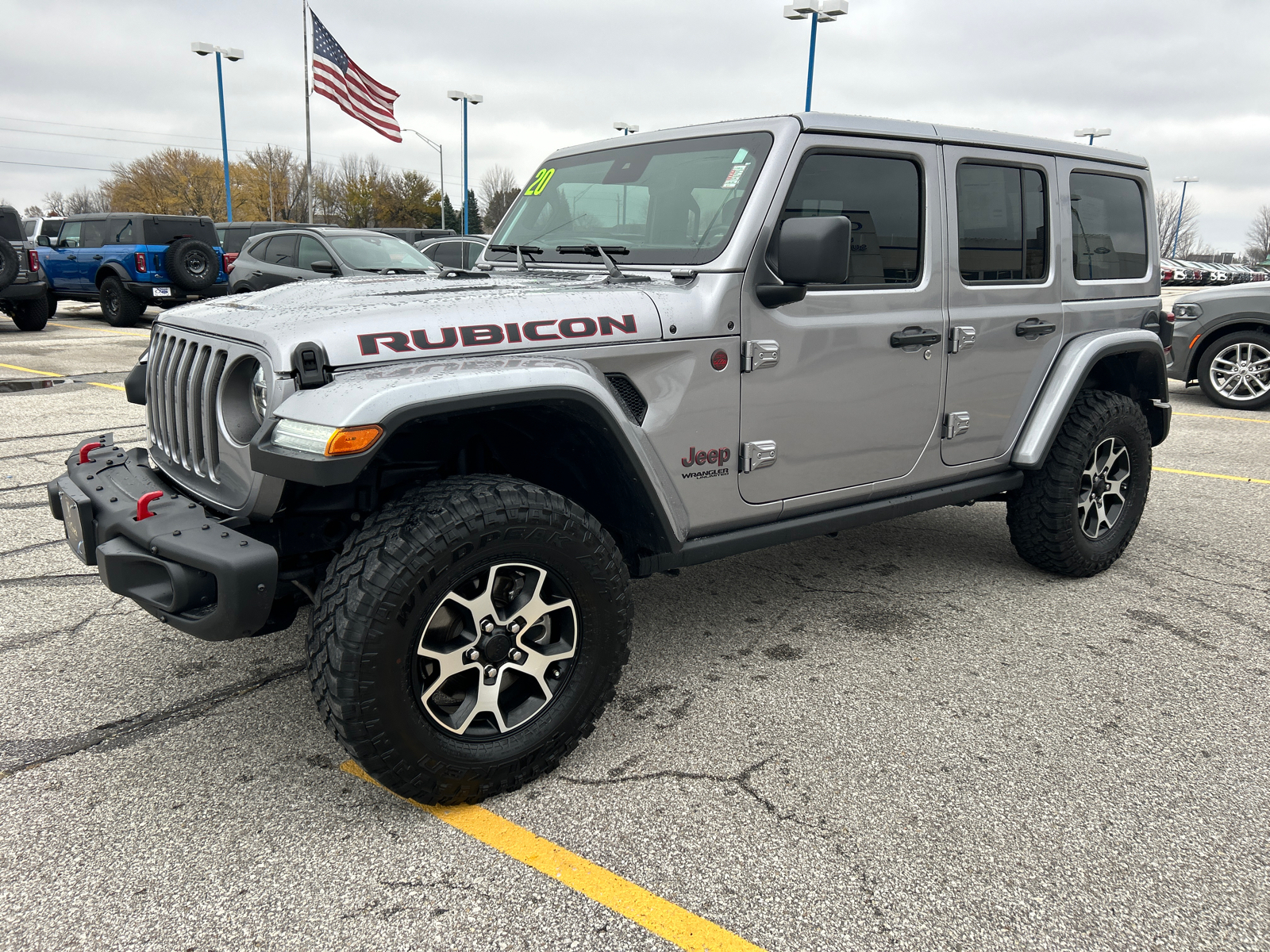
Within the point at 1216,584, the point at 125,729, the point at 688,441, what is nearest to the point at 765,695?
the point at 688,441

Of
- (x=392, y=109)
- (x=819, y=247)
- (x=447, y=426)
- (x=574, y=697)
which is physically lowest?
(x=574, y=697)

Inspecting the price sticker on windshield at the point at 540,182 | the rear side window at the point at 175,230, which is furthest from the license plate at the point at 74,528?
the rear side window at the point at 175,230

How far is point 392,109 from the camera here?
78.6 ft

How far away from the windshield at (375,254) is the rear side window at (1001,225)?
829cm

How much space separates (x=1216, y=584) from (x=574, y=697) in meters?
3.41

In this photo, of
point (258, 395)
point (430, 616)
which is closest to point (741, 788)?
point (430, 616)

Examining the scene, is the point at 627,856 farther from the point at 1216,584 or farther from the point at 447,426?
the point at 1216,584

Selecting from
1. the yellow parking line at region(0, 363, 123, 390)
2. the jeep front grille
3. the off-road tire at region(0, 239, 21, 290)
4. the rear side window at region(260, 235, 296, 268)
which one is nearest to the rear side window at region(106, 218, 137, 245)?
the off-road tire at region(0, 239, 21, 290)

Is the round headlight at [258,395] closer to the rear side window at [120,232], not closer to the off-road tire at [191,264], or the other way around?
the off-road tire at [191,264]

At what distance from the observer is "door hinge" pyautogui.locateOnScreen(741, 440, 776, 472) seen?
10.0 feet

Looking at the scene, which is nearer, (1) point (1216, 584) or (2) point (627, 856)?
(2) point (627, 856)

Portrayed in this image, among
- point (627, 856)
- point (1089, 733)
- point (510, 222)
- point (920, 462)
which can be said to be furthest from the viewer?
point (510, 222)

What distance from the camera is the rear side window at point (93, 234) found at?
51.7ft

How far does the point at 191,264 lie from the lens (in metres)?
14.8
